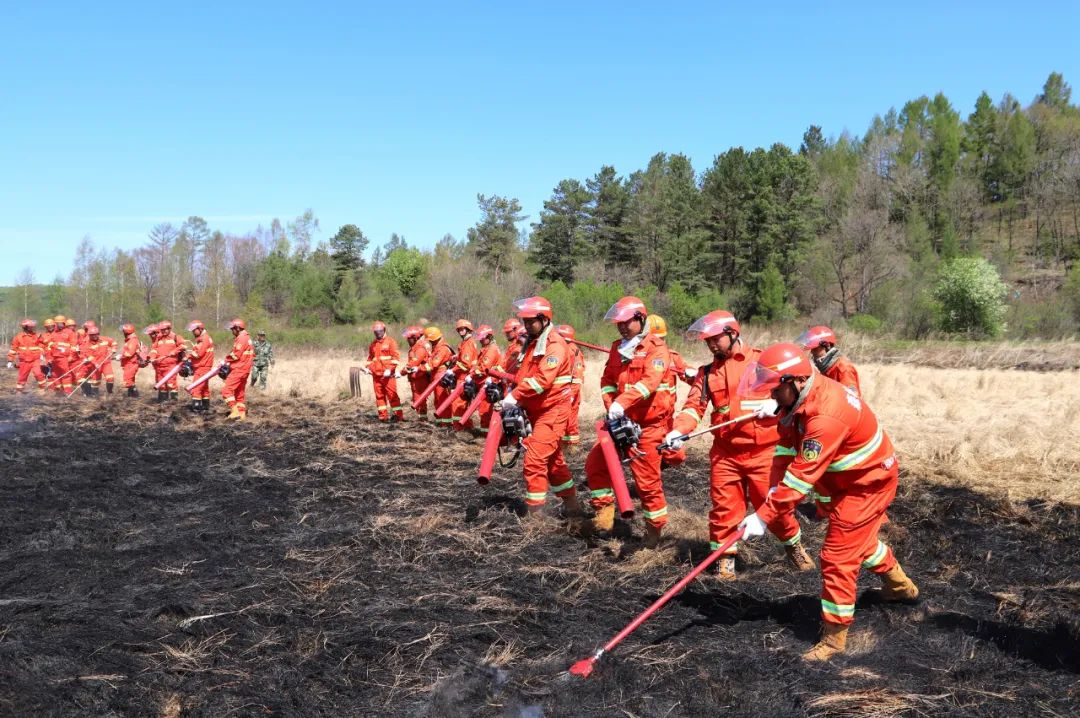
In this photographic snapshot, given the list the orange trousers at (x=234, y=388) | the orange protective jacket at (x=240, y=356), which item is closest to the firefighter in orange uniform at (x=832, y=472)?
the orange protective jacket at (x=240, y=356)

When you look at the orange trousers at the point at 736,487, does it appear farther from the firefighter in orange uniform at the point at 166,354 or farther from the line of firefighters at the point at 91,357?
the firefighter in orange uniform at the point at 166,354

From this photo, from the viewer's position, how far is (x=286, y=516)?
821 cm

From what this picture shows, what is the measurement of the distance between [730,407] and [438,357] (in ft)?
29.8

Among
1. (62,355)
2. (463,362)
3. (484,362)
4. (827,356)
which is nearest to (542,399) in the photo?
(827,356)

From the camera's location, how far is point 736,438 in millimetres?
6082

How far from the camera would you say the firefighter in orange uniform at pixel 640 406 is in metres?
6.75

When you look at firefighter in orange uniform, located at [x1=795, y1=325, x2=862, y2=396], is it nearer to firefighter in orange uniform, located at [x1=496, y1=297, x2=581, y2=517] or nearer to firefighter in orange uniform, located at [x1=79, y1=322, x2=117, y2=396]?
firefighter in orange uniform, located at [x1=496, y1=297, x2=581, y2=517]

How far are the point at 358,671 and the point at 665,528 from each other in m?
3.68

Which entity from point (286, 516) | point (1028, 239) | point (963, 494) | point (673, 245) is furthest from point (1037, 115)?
point (286, 516)

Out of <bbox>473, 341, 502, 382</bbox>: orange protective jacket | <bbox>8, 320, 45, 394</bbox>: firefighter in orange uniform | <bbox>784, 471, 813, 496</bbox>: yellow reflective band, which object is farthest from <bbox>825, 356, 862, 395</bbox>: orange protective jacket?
<bbox>8, 320, 45, 394</bbox>: firefighter in orange uniform

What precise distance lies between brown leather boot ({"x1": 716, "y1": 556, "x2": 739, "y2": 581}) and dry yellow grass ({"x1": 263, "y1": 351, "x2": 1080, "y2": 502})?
4.24 metres

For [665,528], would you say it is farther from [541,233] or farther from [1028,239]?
[1028,239]

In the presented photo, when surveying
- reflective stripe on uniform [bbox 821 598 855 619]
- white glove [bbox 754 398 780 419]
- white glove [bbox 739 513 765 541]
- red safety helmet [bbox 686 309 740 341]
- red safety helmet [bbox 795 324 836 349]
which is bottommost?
reflective stripe on uniform [bbox 821 598 855 619]

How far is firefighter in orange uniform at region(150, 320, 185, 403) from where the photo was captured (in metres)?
18.6
